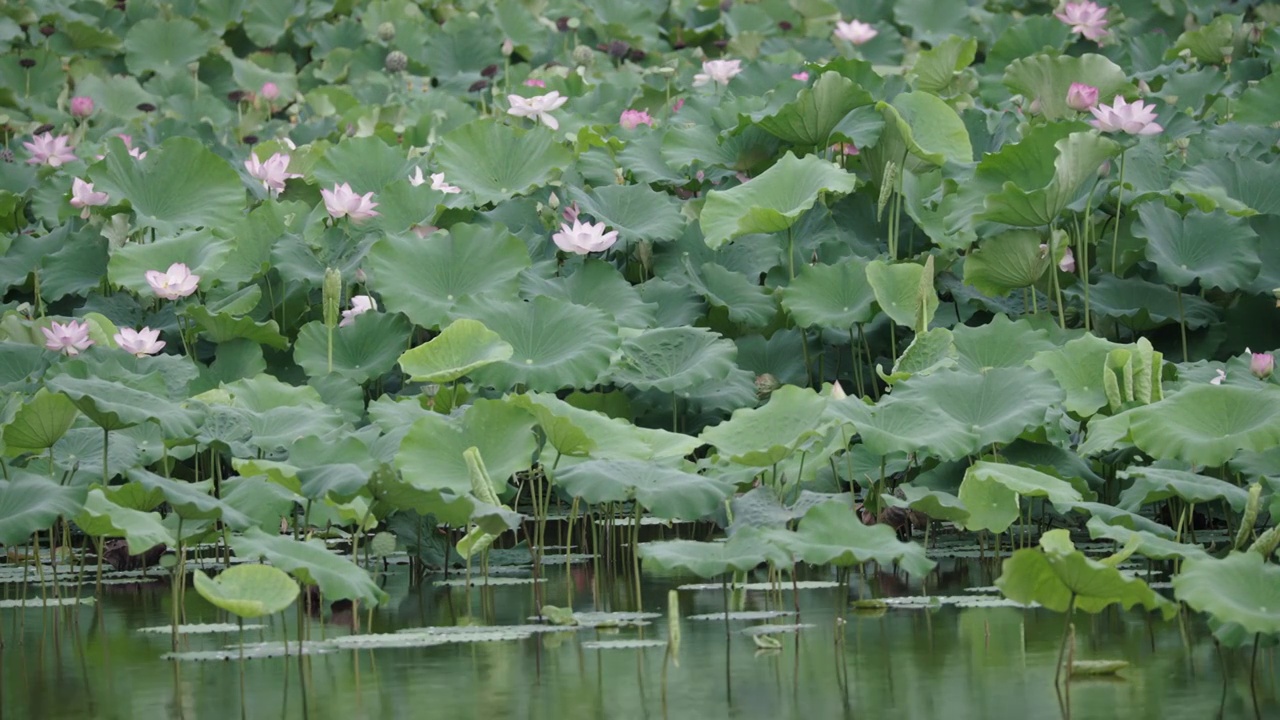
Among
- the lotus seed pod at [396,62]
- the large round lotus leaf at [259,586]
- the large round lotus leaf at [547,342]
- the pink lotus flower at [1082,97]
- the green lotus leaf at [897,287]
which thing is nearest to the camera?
the large round lotus leaf at [259,586]

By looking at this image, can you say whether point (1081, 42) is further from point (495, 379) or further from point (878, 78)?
point (495, 379)

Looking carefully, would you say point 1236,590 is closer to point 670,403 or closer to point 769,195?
point 670,403

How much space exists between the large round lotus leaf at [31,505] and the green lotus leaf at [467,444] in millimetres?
673

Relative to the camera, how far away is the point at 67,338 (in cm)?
424

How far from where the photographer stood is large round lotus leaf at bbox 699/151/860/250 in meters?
4.57

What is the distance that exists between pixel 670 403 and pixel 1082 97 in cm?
158

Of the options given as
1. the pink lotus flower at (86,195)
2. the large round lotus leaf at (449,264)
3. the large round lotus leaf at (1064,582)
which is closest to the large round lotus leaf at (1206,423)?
the large round lotus leaf at (1064,582)

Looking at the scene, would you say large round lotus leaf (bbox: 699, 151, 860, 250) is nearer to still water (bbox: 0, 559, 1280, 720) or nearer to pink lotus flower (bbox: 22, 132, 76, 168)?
still water (bbox: 0, 559, 1280, 720)

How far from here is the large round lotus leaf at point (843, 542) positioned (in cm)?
286

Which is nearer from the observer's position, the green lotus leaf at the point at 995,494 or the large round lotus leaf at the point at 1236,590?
the large round lotus leaf at the point at 1236,590

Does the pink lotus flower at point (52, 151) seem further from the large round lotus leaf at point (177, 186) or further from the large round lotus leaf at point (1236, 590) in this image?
the large round lotus leaf at point (1236, 590)

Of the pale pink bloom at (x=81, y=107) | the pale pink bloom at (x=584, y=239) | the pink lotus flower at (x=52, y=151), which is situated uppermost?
the pale pink bloom at (x=81, y=107)

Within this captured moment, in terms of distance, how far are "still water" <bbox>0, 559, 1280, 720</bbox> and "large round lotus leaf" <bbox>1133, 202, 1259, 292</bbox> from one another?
1519mm

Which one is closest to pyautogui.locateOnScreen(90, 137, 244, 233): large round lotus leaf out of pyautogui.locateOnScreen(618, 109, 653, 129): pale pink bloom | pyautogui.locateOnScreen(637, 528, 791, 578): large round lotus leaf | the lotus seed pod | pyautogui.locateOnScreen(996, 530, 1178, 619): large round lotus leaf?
pyautogui.locateOnScreen(618, 109, 653, 129): pale pink bloom
